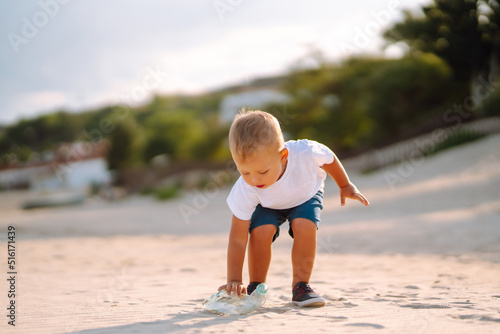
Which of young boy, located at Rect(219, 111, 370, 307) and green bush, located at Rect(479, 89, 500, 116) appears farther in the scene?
green bush, located at Rect(479, 89, 500, 116)

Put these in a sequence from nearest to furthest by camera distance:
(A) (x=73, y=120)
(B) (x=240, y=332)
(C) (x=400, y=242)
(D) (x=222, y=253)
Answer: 1. (B) (x=240, y=332)
2. (D) (x=222, y=253)
3. (C) (x=400, y=242)
4. (A) (x=73, y=120)

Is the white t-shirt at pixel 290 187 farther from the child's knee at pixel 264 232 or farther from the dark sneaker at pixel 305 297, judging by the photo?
the dark sneaker at pixel 305 297

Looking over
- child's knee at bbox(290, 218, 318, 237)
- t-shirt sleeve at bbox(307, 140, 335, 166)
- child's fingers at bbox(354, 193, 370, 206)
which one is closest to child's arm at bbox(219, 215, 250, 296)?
child's knee at bbox(290, 218, 318, 237)

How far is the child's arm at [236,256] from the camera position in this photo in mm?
2795

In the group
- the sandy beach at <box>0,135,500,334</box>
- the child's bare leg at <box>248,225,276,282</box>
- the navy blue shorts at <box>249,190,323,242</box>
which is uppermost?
the navy blue shorts at <box>249,190,323,242</box>

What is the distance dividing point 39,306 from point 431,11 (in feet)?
55.6

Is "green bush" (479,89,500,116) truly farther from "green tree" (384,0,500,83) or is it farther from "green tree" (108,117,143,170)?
"green tree" (108,117,143,170)

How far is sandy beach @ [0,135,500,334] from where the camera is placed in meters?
2.44

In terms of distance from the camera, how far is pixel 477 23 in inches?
639

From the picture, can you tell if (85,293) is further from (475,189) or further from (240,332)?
(475,189)

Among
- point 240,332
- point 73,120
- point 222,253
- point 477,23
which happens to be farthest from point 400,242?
point 73,120

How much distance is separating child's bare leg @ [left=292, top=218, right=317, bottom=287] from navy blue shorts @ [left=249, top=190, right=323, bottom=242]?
43 millimetres

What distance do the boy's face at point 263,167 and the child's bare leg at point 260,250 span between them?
0.28 meters

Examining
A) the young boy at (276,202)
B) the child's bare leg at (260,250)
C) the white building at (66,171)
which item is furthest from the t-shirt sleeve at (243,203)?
the white building at (66,171)
